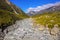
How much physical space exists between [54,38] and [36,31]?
5.10m

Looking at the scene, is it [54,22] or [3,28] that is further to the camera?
[3,28]

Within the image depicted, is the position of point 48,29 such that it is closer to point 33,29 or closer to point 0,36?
point 33,29

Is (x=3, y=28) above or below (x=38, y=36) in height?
above

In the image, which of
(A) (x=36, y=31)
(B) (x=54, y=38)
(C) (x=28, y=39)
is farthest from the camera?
(A) (x=36, y=31)

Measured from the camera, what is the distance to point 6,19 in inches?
1529

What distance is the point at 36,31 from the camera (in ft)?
97.5

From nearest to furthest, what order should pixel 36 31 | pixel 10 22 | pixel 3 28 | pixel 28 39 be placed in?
pixel 28 39
pixel 36 31
pixel 3 28
pixel 10 22

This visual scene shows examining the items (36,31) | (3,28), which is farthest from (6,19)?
(36,31)

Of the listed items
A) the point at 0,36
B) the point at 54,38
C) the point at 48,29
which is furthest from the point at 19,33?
the point at 54,38

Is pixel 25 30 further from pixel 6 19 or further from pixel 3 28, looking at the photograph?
pixel 6 19

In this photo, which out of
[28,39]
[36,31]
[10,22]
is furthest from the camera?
[10,22]

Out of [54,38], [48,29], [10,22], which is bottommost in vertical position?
[54,38]

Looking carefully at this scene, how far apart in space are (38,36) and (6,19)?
13.8 meters

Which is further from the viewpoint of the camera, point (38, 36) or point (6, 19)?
point (6, 19)
